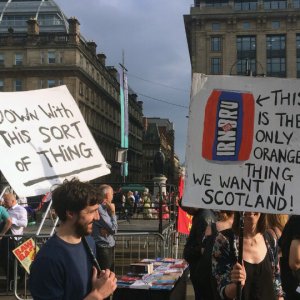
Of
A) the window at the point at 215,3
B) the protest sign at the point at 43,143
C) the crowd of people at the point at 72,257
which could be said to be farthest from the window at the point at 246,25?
the crowd of people at the point at 72,257

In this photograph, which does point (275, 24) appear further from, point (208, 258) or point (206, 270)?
point (208, 258)

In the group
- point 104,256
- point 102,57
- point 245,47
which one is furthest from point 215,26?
point 104,256

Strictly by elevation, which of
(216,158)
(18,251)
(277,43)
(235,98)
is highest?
(277,43)

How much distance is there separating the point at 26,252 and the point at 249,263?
14.4 ft

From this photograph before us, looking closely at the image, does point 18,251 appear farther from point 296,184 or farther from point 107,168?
point 296,184

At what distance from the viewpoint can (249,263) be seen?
3.53 meters

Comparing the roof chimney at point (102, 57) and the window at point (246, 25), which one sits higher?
the window at point (246, 25)

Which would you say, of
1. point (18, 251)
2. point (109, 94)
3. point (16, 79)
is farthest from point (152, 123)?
point (18, 251)

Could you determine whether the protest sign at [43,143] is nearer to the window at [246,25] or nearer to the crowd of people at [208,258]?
the crowd of people at [208,258]

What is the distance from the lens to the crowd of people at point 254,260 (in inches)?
132

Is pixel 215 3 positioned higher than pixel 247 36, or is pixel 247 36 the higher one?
pixel 215 3

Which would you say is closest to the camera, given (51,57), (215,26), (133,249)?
(133,249)

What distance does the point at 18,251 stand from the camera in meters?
7.05

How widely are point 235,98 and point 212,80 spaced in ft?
0.62
